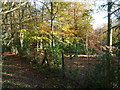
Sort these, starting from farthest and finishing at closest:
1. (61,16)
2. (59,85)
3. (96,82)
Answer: (61,16) < (59,85) < (96,82)

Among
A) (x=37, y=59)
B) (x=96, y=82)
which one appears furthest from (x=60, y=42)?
(x=37, y=59)

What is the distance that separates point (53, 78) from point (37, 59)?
2.29m

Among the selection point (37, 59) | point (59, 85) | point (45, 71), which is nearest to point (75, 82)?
point (59, 85)

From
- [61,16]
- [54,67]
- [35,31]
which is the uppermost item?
[61,16]

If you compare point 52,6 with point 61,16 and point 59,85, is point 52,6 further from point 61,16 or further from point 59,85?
point 59,85

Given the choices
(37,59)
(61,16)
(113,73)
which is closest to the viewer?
(113,73)

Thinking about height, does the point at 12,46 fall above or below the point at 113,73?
above

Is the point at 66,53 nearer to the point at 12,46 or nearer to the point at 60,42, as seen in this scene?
the point at 60,42

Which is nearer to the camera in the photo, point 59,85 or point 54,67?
point 59,85

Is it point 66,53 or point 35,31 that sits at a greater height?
point 35,31

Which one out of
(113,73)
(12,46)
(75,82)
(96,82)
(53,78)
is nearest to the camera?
(113,73)

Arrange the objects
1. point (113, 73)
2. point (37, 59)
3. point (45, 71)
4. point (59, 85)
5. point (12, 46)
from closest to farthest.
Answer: point (113, 73), point (59, 85), point (45, 71), point (37, 59), point (12, 46)

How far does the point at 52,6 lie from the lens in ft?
14.5

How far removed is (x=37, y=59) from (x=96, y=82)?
4.18 metres
